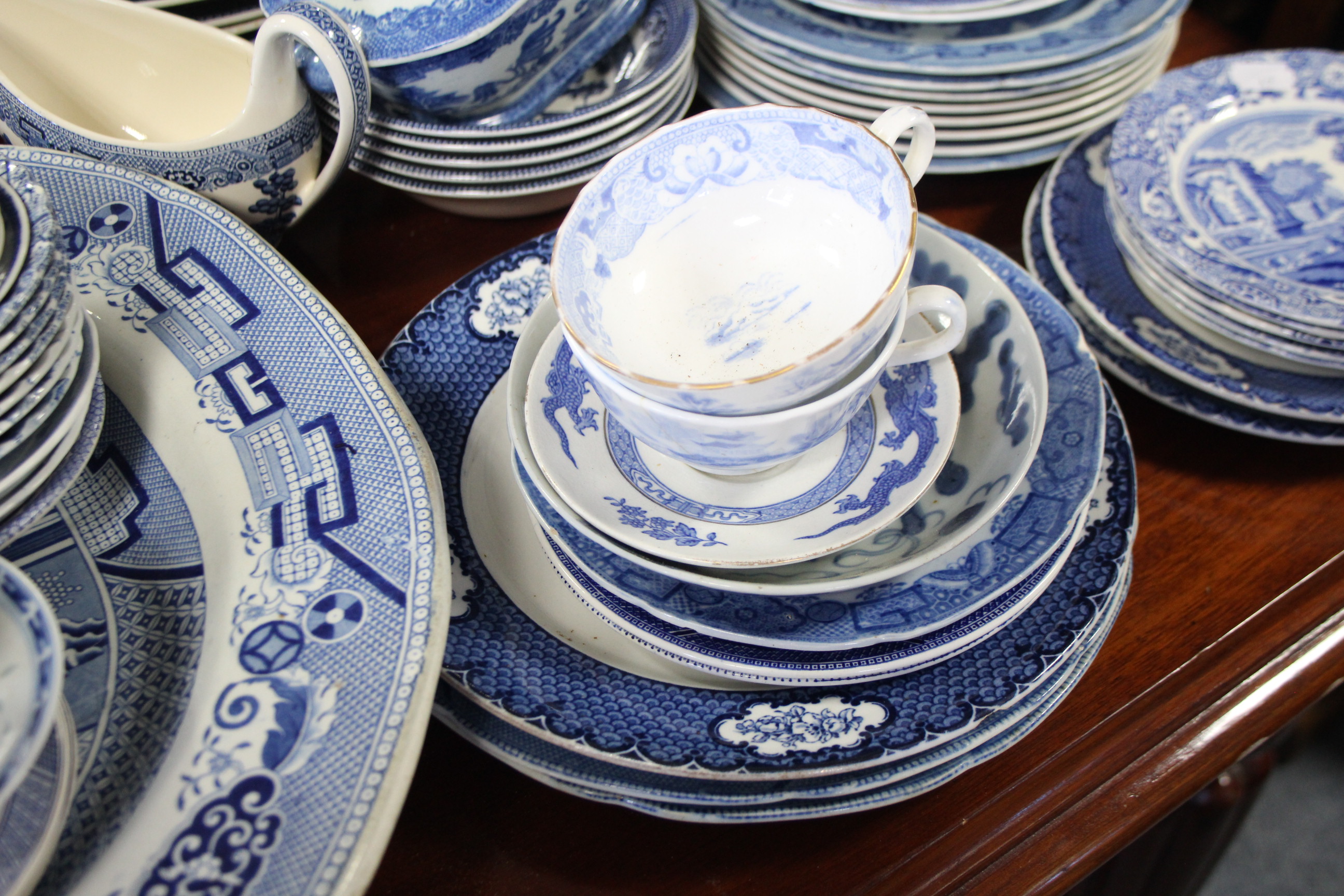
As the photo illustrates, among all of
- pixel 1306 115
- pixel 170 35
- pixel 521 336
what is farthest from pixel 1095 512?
pixel 170 35

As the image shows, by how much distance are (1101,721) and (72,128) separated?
2.35 ft

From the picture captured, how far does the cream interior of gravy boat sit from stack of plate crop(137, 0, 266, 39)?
0.06 metres

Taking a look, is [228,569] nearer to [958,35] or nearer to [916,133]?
[916,133]

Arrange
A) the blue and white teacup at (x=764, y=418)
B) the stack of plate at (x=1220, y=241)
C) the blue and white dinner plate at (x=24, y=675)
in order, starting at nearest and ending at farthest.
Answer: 1. the blue and white dinner plate at (x=24, y=675)
2. the blue and white teacup at (x=764, y=418)
3. the stack of plate at (x=1220, y=241)

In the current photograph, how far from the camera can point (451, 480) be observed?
0.51 meters

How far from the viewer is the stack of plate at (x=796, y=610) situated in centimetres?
41

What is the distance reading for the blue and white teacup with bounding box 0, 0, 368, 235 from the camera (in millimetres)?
568

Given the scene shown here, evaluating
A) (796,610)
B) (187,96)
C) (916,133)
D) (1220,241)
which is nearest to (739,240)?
(916,133)

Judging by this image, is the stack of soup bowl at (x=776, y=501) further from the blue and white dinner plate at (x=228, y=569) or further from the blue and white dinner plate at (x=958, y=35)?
the blue and white dinner plate at (x=958, y=35)

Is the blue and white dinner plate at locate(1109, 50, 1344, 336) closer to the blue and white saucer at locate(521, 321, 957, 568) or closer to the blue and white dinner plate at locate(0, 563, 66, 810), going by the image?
the blue and white saucer at locate(521, 321, 957, 568)

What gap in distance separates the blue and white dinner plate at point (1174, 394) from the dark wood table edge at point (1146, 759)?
0.08 meters

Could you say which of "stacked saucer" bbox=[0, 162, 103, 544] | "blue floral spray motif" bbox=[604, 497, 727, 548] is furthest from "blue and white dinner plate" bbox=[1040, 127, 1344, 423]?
"stacked saucer" bbox=[0, 162, 103, 544]

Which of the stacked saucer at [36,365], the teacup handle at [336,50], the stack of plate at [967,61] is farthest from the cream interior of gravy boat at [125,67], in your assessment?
the stack of plate at [967,61]

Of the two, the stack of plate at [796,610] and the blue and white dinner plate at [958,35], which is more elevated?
the blue and white dinner plate at [958,35]
